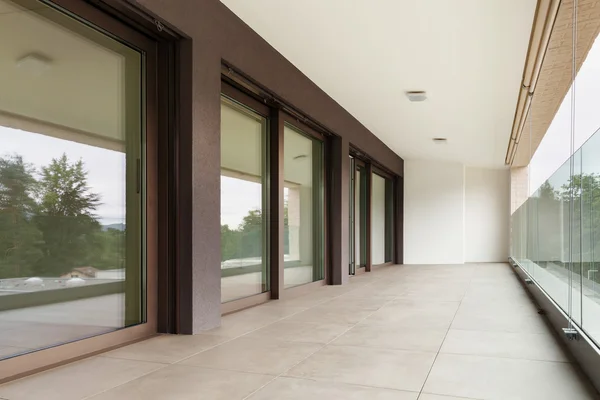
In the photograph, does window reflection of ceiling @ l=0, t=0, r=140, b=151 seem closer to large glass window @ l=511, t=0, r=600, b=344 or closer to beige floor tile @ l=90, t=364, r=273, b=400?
beige floor tile @ l=90, t=364, r=273, b=400

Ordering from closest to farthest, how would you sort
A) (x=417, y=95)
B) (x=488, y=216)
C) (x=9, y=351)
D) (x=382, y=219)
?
(x=9, y=351), (x=417, y=95), (x=382, y=219), (x=488, y=216)

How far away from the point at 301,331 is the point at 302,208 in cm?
298

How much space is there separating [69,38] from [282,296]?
360 cm

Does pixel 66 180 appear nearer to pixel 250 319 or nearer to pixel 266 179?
pixel 250 319

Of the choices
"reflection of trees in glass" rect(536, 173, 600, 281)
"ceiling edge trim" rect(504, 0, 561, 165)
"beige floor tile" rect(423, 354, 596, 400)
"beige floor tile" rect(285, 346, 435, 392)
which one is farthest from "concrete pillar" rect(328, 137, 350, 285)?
"beige floor tile" rect(423, 354, 596, 400)

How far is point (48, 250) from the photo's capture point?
2918 millimetres

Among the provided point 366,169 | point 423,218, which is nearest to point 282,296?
point 366,169

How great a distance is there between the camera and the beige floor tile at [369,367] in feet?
8.55

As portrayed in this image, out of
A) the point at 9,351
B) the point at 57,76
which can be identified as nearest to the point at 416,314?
the point at 9,351

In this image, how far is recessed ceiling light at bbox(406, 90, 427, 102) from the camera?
696 cm

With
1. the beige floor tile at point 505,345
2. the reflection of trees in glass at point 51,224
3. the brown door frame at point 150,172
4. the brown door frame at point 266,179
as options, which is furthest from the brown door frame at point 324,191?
the reflection of trees in glass at point 51,224

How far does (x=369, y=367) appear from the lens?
2.86m

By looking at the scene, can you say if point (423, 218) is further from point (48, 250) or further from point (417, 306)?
point (48, 250)

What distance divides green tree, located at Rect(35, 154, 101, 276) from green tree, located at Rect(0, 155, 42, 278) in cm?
7
